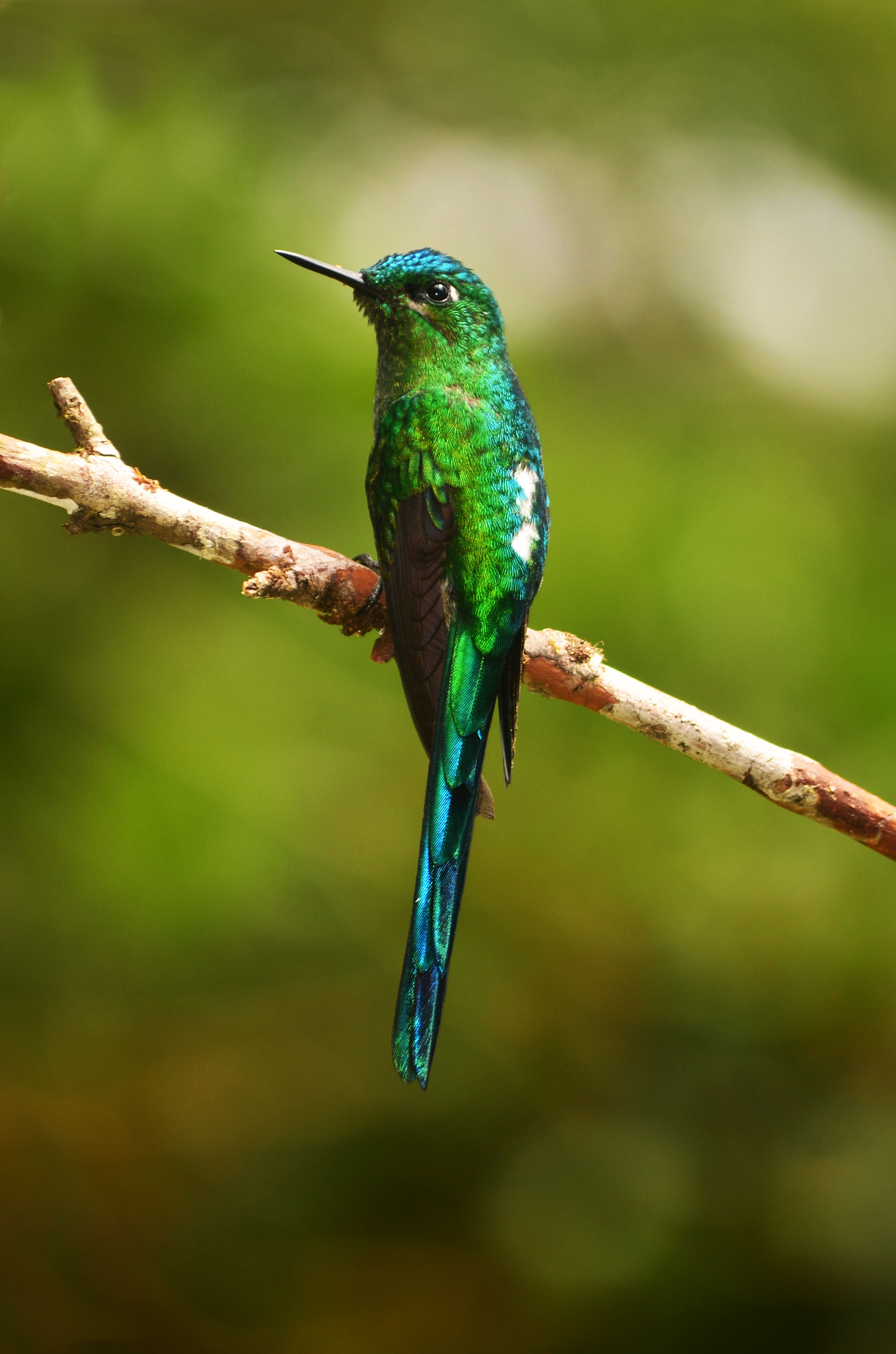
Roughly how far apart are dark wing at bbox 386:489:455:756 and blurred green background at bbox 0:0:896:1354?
227 centimetres

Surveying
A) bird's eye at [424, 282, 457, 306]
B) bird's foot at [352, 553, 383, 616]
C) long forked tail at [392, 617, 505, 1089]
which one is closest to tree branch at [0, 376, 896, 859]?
bird's foot at [352, 553, 383, 616]

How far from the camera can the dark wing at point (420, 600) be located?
2191 mm

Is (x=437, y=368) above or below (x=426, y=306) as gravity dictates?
below

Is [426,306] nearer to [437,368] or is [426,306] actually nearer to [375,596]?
[437,368]

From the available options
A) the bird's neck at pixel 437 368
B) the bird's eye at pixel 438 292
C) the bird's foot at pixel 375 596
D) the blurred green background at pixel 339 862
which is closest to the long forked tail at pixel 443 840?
the bird's foot at pixel 375 596

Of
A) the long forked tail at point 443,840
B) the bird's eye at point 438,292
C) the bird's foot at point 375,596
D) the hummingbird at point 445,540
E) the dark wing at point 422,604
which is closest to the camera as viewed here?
the long forked tail at point 443,840

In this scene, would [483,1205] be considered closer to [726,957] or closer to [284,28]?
[726,957]

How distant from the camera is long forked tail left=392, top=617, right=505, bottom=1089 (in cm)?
184

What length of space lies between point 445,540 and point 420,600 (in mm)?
177

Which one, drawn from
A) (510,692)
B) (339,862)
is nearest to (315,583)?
(510,692)

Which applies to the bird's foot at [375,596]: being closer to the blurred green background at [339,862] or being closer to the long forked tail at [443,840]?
the long forked tail at [443,840]

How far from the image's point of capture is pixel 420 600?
2.27m

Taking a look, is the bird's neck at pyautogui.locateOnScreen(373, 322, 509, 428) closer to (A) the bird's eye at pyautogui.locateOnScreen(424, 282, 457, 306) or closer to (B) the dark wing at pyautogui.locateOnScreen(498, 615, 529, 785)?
(A) the bird's eye at pyautogui.locateOnScreen(424, 282, 457, 306)

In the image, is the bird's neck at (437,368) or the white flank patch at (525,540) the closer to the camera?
the white flank patch at (525,540)
